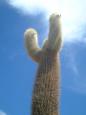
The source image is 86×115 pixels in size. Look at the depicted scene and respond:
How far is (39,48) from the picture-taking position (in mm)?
9359

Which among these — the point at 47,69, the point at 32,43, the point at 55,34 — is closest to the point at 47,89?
the point at 47,69

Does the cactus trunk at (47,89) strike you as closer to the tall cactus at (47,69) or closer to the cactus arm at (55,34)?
the tall cactus at (47,69)

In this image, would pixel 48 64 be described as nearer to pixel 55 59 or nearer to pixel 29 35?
pixel 55 59

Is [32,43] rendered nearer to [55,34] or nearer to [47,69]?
[55,34]

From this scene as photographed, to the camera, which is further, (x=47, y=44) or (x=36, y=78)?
(x=47, y=44)

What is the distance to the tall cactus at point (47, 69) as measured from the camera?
8.07 metres

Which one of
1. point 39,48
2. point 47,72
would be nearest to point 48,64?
point 47,72

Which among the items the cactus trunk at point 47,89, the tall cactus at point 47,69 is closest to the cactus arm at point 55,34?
the tall cactus at point 47,69

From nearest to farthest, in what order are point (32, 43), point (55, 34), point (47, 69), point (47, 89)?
point (47, 89) < point (47, 69) < point (55, 34) < point (32, 43)

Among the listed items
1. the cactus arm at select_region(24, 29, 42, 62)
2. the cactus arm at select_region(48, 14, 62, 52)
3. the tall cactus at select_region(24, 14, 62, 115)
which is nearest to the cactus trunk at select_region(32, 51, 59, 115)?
the tall cactus at select_region(24, 14, 62, 115)

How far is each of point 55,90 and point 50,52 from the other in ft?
3.39

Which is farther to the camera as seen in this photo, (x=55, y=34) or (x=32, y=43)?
(x=32, y=43)

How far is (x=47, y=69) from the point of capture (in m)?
8.49

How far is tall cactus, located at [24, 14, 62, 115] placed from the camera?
26.5 ft
